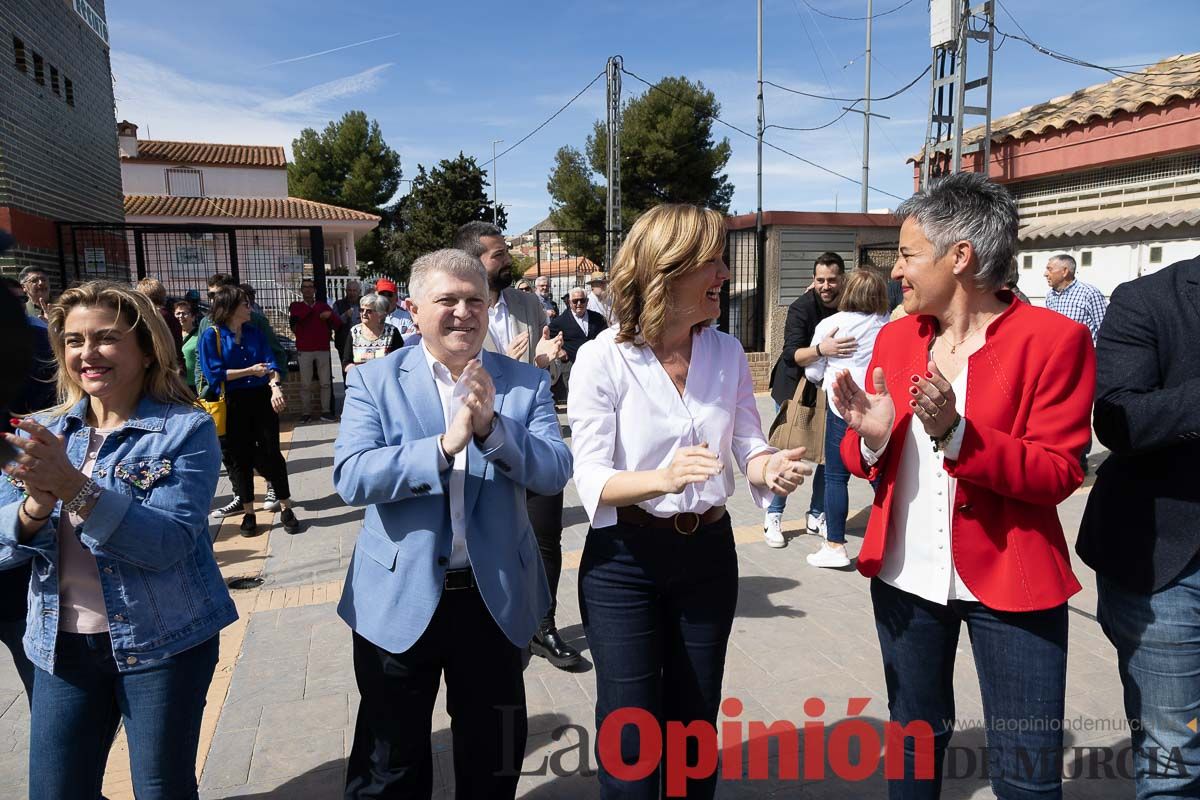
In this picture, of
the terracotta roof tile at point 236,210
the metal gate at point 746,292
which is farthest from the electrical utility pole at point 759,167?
the terracotta roof tile at point 236,210

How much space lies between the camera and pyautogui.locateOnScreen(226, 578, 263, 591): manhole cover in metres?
5.08

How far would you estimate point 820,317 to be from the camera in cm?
542

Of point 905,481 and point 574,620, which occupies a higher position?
point 905,481

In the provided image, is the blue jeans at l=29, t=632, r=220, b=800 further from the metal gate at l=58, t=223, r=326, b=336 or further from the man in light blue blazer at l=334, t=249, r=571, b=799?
the metal gate at l=58, t=223, r=326, b=336

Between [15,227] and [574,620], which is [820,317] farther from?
[15,227]

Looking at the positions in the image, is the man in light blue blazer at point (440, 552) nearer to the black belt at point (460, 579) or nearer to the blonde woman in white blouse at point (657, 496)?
→ the black belt at point (460, 579)

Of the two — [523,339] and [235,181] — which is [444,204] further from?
[523,339]

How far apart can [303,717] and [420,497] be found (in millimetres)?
1843

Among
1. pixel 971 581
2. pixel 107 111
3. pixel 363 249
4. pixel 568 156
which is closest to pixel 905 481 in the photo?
pixel 971 581

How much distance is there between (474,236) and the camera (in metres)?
3.73

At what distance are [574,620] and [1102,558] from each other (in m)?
2.86

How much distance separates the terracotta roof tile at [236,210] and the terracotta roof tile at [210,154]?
7937mm

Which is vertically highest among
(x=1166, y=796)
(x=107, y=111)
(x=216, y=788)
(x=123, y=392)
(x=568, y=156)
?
(x=568, y=156)

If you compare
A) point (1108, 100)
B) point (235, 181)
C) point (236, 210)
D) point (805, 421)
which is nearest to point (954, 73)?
point (1108, 100)
